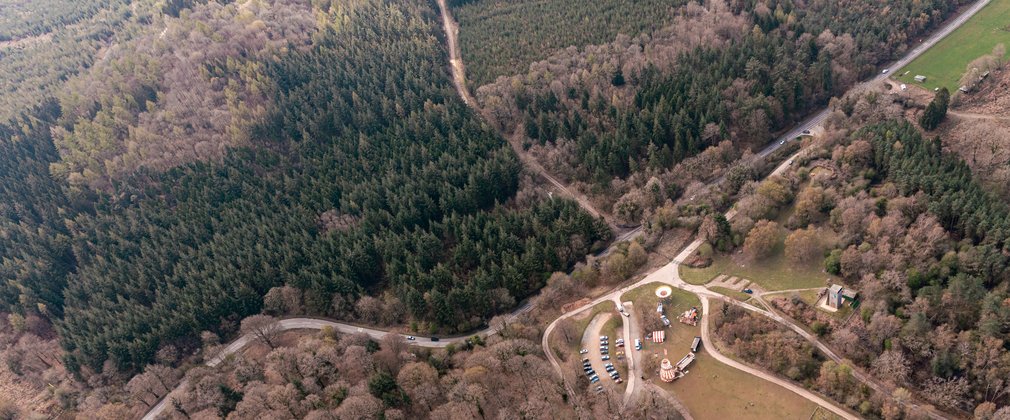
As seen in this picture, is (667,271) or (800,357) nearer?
(800,357)

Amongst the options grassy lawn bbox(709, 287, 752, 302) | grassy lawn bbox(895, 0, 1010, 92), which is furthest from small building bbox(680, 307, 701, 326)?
grassy lawn bbox(895, 0, 1010, 92)

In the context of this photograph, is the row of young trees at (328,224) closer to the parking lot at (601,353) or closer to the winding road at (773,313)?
the winding road at (773,313)

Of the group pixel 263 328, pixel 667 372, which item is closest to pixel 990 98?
pixel 667 372

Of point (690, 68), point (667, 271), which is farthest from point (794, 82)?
point (667, 271)

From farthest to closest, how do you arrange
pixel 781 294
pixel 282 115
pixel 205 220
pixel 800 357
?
pixel 282 115, pixel 205 220, pixel 781 294, pixel 800 357

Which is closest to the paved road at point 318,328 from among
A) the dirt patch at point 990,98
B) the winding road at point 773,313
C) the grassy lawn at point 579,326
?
the grassy lawn at point 579,326

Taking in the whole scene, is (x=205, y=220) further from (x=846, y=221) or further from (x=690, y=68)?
(x=846, y=221)

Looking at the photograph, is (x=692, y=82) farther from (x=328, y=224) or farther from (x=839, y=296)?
(x=328, y=224)
